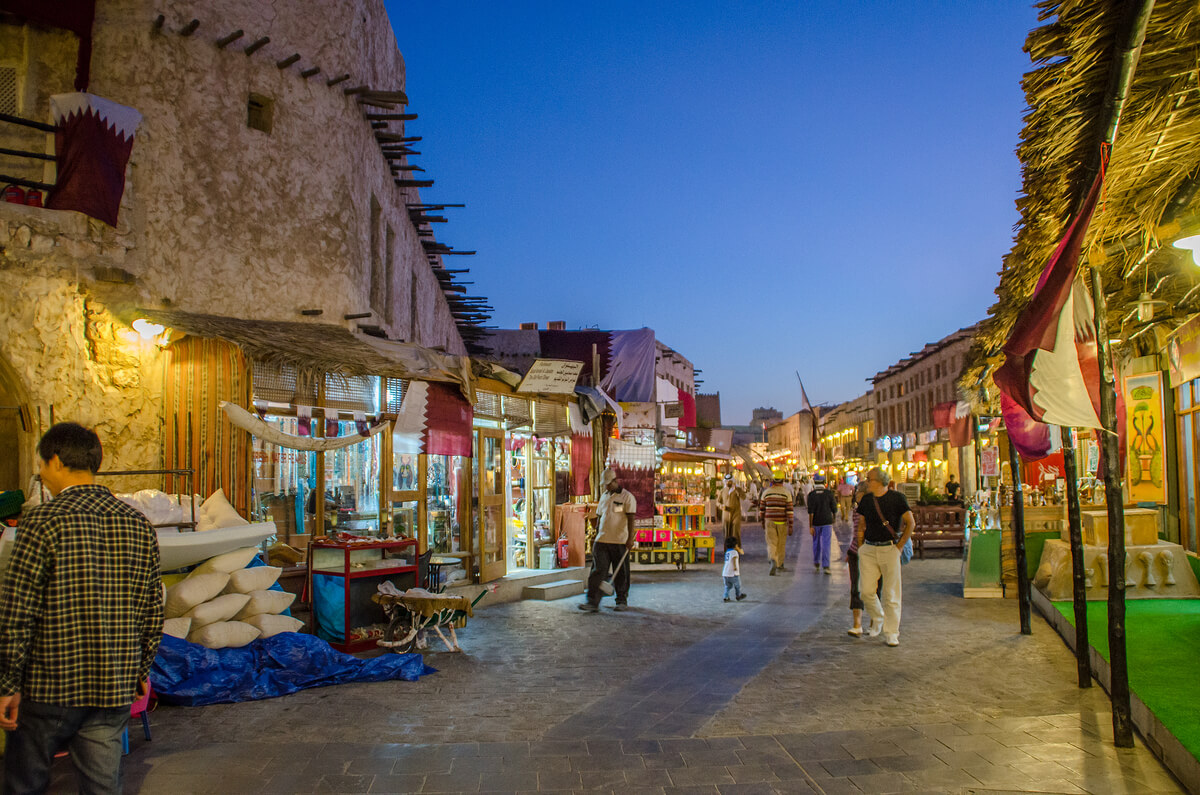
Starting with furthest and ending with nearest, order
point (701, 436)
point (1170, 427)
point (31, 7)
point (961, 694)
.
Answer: point (701, 436) → point (1170, 427) → point (31, 7) → point (961, 694)

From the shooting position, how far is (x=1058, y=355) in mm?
5012

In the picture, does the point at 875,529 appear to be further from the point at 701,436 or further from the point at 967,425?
the point at 701,436

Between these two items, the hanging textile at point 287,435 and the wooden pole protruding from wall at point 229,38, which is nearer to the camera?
the hanging textile at point 287,435

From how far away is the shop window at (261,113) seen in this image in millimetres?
9531

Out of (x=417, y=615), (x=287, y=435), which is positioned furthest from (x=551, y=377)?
(x=417, y=615)

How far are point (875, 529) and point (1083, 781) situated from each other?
454 cm

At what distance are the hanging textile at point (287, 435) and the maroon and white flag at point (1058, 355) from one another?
6749 mm

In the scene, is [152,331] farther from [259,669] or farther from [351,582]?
[259,669]

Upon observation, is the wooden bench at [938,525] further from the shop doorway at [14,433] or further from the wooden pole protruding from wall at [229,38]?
the shop doorway at [14,433]

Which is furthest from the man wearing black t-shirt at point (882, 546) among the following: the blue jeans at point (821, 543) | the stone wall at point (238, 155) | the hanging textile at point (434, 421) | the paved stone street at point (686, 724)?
the blue jeans at point (821, 543)

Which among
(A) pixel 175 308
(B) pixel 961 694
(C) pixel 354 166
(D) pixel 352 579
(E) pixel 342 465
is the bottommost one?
(B) pixel 961 694

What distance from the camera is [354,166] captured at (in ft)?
34.0

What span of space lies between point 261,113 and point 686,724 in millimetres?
8239

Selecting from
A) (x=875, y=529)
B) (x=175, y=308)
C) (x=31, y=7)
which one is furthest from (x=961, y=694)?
(x=31, y=7)
